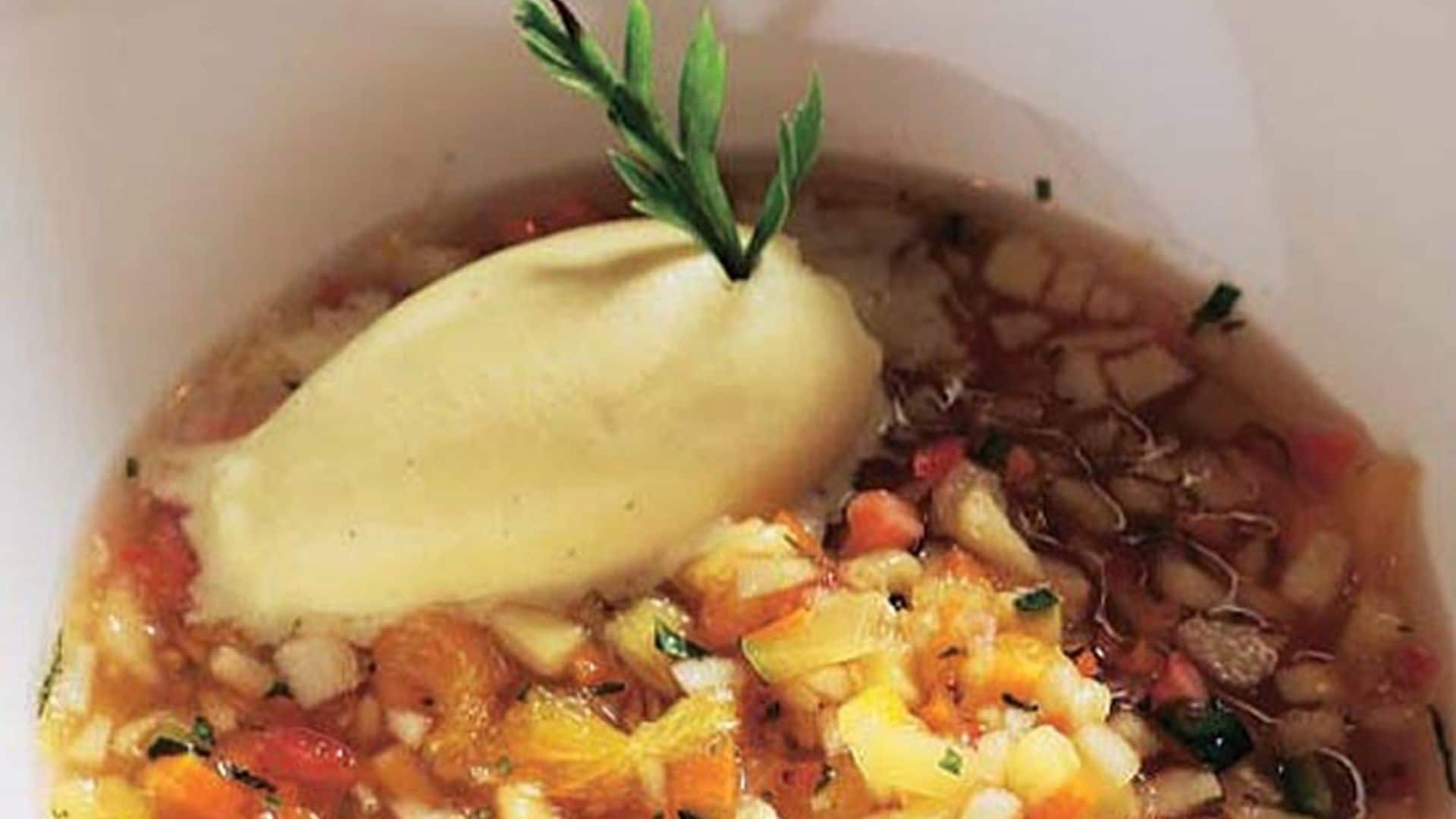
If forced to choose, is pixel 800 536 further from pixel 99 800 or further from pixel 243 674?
pixel 99 800

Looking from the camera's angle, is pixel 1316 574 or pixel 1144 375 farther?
pixel 1144 375

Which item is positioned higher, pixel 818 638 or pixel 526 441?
pixel 526 441

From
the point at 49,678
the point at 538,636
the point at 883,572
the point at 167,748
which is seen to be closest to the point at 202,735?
the point at 167,748

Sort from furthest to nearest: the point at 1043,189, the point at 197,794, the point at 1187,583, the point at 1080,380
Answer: the point at 1043,189 → the point at 1080,380 → the point at 1187,583 → the point at 197,794

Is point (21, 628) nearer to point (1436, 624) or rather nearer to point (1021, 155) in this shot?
point (1021, 155)

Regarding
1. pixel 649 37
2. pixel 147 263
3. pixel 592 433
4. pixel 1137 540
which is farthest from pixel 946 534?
pixel 147 263

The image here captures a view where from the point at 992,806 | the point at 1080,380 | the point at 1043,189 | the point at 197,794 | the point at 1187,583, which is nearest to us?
the point at 992,806

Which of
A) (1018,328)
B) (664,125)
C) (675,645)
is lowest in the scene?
(675,645)

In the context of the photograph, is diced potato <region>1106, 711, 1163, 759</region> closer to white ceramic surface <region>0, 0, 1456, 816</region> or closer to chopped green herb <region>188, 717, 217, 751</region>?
white ceramic surface <region>0, 0, 1456, 816</region>
